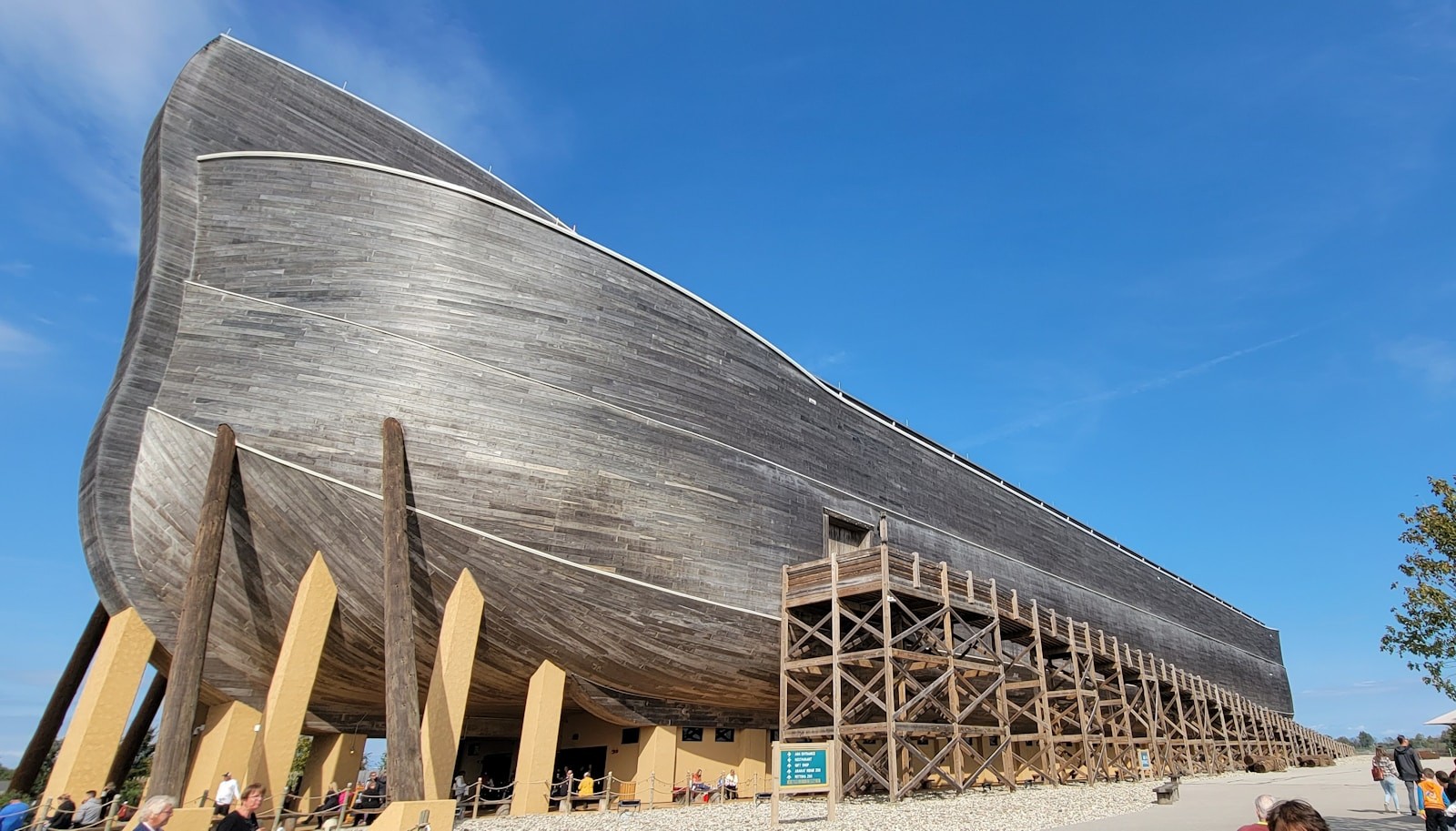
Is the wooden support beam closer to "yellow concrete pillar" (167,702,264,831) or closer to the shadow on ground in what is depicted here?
"yellow concrete pillar" (167,702,264,831)

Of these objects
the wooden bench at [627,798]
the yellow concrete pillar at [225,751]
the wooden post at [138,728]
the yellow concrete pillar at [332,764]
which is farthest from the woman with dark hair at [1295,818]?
the wooden post at [138,728]

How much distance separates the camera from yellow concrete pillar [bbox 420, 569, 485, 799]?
12953 millimetres

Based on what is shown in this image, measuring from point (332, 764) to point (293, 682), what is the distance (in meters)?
6.63

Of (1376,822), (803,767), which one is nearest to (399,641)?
(803,767)

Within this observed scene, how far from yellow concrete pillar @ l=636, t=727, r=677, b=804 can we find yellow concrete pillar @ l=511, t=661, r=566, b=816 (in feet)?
8.82

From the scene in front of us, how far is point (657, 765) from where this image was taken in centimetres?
1700

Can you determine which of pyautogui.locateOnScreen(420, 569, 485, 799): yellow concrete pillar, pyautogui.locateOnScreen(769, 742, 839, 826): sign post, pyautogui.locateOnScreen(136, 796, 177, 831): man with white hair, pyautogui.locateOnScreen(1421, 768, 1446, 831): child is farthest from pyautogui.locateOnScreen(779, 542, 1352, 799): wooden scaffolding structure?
pyautogui.locateOnScreen(136, 796, 177, 831): man with white hair

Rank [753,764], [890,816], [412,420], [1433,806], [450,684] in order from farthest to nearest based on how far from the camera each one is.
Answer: [753,764]
[412,420]
[450,684]
[890,816]
[1433,806]

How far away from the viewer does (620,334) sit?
16016mm

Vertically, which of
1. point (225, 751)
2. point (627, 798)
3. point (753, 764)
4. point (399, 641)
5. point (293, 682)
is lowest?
point (627, 798)

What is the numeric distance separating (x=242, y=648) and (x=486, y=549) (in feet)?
17.0

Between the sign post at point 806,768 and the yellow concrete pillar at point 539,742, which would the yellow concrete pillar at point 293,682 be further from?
the sign post at point 806,768

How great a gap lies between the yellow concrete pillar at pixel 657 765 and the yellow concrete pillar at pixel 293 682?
6985mm

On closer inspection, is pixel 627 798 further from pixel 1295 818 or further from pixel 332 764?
pixel 1295 818
